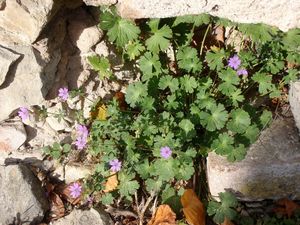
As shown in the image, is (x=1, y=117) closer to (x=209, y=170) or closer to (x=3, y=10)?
(x=3, y=10)

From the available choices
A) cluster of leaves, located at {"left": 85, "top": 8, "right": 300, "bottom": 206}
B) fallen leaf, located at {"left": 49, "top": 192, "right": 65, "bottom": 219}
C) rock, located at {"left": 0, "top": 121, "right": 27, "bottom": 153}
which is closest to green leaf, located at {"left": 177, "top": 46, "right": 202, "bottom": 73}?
cluster of leaves, located at {"left": 85, "top": 8, "right": 300, "bottom": 206}

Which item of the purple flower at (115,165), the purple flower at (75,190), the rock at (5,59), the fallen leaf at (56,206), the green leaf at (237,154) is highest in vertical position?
the rock at (5,59)

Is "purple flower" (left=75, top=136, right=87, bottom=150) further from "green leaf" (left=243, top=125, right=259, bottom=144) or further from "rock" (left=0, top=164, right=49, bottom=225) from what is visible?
"green leaf" (left=243, top=125, right=259, bottom=144)

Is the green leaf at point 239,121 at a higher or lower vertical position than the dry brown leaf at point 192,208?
higher

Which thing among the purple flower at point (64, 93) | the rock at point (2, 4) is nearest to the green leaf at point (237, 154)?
the purple flower at point (64, 93)

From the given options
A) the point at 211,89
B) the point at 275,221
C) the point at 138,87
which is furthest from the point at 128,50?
the point at 275,221

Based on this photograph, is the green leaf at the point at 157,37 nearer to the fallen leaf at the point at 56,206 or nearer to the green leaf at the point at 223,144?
the green leaf at the point at 223,144
